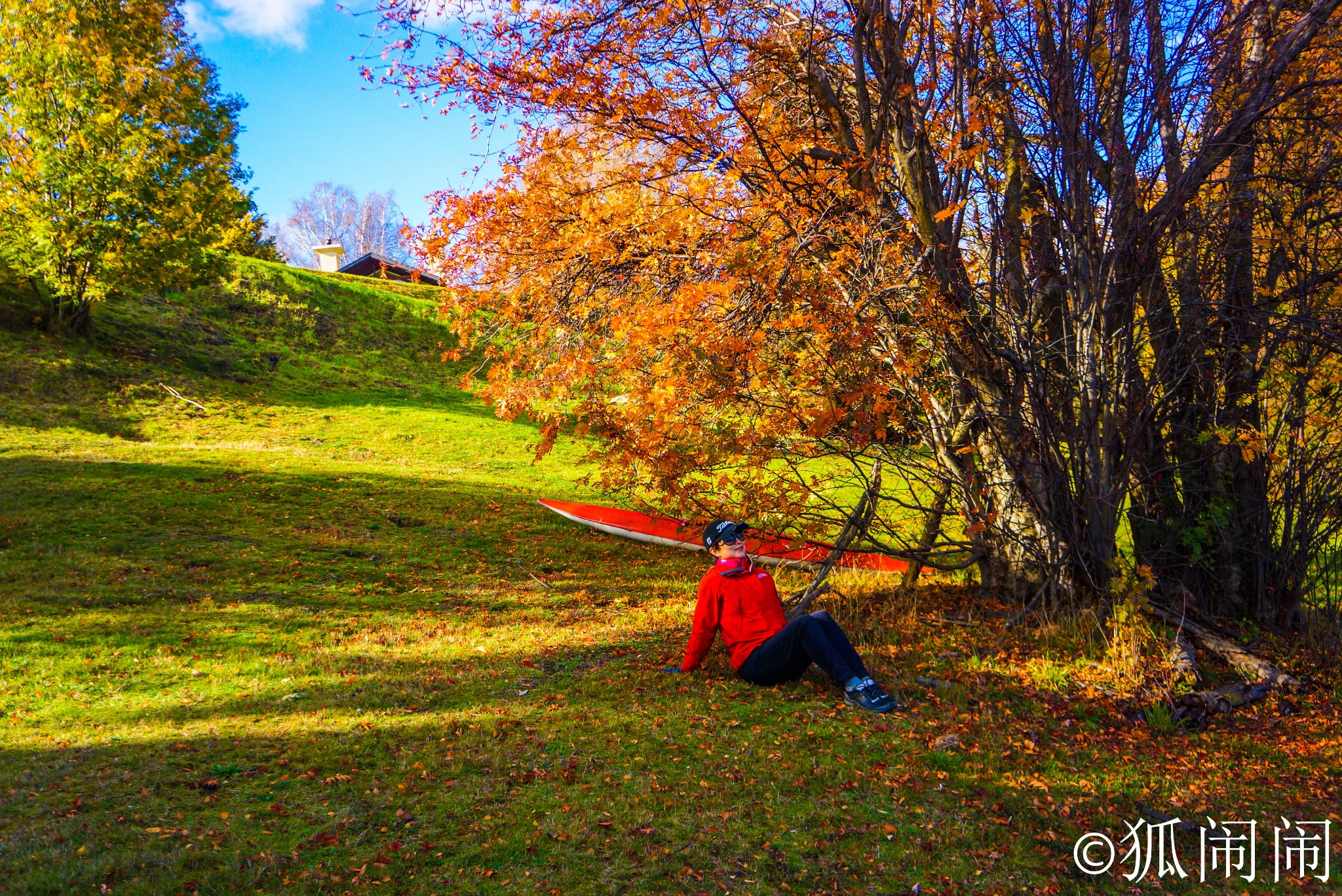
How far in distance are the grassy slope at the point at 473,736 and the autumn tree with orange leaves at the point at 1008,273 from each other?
1617 mm

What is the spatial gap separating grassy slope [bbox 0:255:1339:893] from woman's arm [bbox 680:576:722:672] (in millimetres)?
246

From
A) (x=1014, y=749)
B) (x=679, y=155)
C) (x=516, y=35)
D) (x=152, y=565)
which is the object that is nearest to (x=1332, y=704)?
(x=1014, y=749)

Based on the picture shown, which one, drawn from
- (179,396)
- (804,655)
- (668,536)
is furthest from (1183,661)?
(179,396)

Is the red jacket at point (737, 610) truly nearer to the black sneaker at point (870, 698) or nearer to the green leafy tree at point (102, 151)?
the black sneaker at point (870, 698)

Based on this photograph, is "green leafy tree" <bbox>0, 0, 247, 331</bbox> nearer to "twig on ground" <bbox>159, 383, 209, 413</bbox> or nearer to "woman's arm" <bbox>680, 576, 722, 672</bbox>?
"twig on ground" <bbox>159, 383, 209, 413</bbox>

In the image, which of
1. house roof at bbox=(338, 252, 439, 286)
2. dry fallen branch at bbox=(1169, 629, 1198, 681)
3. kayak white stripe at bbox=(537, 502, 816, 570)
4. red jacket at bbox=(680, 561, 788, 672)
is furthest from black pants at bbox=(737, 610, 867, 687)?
house roof at bbox=(338, 252, 439, 286)

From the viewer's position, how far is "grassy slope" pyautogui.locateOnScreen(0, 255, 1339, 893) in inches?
126

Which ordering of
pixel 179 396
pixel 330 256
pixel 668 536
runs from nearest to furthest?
pixel 668 536
pixel 179 396
pixel 330 256

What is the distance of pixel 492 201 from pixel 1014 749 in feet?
24.1

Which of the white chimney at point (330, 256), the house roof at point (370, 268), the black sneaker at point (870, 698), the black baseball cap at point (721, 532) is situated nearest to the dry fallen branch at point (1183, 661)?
the black sneaker at point (870, 698)

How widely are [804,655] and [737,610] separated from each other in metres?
0.58

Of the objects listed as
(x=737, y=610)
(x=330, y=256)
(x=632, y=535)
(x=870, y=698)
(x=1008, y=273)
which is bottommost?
(x=632, y=535)

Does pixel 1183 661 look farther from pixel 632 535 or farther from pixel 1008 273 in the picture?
pixel 632 535

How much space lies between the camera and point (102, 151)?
14.5m
